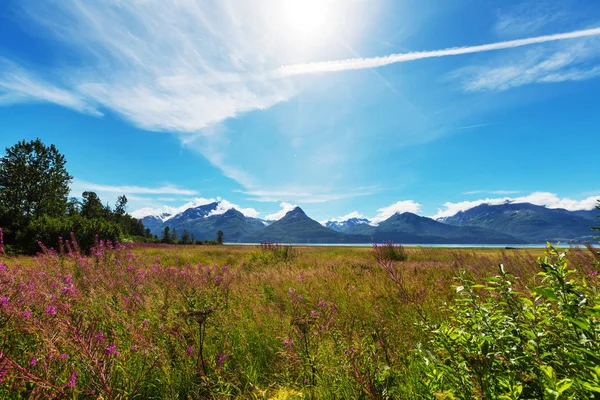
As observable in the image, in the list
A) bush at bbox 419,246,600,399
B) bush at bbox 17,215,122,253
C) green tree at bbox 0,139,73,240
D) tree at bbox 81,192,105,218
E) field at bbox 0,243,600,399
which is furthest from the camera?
tree at bbox 81,192,105,218

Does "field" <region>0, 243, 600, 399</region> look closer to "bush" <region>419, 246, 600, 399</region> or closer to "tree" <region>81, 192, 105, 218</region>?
"bush" <region>419, 246, 600, 399</region>

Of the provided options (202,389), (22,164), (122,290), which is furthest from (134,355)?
(22,164)

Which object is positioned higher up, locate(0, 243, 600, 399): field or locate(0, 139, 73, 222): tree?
locate(0, 139, 73, 222): tree

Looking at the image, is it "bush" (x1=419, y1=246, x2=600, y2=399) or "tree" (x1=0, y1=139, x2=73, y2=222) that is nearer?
"bush" (x1=419, y1=246, x2=600, y2=399)

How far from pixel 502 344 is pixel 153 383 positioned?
3.81 meters

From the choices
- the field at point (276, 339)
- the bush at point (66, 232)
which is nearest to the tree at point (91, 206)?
the bush at point (66, 232)

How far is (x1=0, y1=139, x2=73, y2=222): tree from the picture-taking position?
4484 centimetres

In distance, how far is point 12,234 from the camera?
37.4m

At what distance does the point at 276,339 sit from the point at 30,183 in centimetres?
6244

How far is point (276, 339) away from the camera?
4590 mm

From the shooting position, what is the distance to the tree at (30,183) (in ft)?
147

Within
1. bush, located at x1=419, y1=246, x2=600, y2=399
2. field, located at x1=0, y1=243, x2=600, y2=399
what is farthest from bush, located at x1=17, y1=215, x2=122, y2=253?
bush, located at x1=419, y1=246, x2=600, y2=399

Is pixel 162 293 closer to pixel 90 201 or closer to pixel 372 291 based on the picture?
pixel 372 291

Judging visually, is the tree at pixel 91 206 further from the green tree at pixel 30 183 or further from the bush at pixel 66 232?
the bush at pixel 66 232
